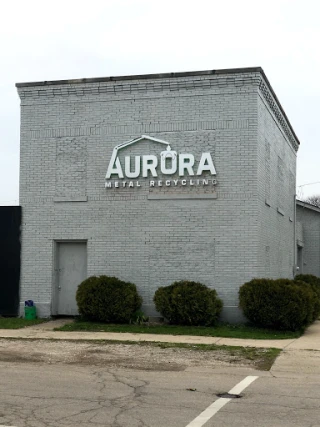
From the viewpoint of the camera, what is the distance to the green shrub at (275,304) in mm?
14906

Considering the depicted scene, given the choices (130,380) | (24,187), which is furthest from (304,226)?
(130,380)

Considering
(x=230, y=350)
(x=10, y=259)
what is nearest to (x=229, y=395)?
(x=230, y=350)

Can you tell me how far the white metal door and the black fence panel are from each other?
1215 millimetres

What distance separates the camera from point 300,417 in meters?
7.32

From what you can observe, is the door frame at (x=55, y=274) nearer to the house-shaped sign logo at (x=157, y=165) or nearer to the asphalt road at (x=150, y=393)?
the house-shaped sign logo at (x=157, y=165)

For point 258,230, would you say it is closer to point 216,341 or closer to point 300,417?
point 216,341

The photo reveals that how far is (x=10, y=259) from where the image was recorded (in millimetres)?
17891

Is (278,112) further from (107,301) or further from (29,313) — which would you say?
(29,313)

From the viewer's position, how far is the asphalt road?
7.16m

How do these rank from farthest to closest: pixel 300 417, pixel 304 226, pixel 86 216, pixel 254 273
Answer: pixel 304 226 < pixel 86 216 < pixel 254 273 < pixel 300 417

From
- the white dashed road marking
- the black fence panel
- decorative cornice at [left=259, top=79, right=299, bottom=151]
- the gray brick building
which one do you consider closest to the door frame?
the gray brick building

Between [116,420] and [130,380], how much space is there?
2458 mm

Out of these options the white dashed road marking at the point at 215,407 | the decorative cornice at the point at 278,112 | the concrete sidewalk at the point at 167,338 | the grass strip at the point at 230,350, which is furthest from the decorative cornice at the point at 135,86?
the white dashed road marking at the point at 215,407

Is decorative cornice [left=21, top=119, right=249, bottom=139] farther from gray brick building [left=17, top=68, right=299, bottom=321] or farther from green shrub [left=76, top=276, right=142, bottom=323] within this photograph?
green shrub [left=76, top=276, right=142, bottom=323]
